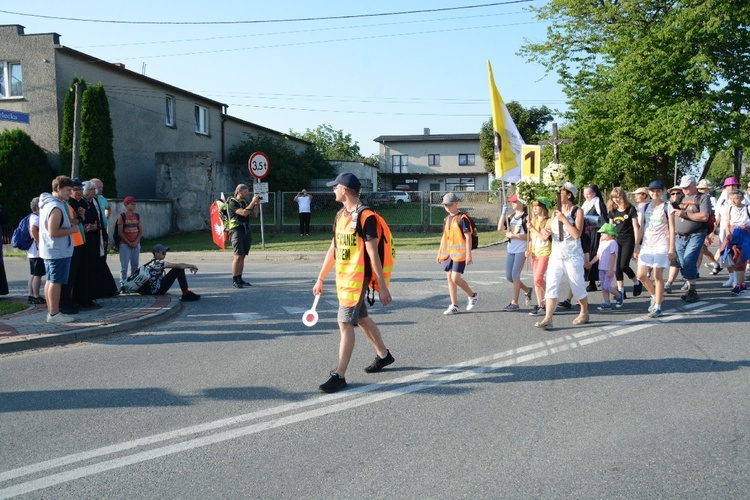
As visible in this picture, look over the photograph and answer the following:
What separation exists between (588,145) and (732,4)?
8.00 m

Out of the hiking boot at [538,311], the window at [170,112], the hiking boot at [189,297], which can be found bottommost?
the hiking boot at [538,311]

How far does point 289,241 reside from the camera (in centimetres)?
2284

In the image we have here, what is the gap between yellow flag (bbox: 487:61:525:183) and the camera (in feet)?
37.3

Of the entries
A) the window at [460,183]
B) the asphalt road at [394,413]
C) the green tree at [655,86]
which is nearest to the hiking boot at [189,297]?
the asphalt road at [394,413]

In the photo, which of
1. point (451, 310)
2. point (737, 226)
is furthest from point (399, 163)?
point (451, 310)

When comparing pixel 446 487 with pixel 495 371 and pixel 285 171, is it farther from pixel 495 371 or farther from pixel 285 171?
pixel 285 171

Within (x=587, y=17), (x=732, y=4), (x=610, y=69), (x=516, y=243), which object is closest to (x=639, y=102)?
(x=610, y=69)

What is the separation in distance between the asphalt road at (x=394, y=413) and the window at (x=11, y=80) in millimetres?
20086

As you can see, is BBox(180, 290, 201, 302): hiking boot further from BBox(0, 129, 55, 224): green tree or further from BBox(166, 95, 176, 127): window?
BBox(166, 95, 176, 127): window

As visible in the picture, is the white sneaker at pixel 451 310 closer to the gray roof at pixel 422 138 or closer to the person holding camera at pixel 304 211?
the person holding camera at pixel 304 211

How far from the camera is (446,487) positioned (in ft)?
11.9

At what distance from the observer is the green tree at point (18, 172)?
2239 cm

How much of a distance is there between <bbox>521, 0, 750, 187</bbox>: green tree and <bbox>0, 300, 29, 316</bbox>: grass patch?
24281 mm

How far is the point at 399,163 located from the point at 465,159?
6.95 meters
